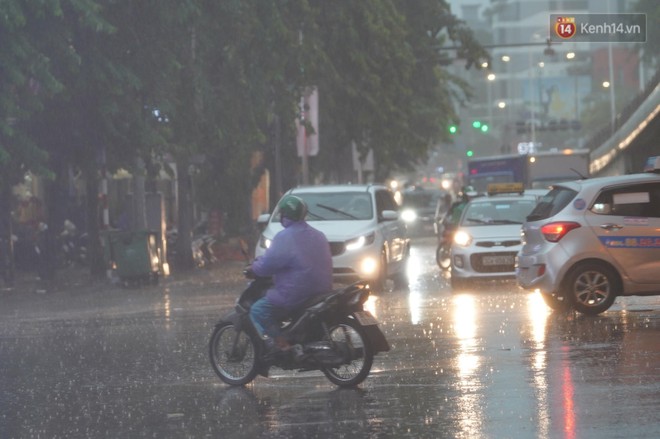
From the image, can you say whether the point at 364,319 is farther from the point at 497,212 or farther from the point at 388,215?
the point at 497,212

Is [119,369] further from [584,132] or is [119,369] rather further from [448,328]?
[584,132]

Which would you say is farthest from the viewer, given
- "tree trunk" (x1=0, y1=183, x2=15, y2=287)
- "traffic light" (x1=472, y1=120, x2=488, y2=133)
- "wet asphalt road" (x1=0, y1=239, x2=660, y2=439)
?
"traffic light" (x1=472, y1=120, x2=488, y2=133)

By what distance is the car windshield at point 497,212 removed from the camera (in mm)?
26156

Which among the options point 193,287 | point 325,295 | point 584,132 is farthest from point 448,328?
point 584,132

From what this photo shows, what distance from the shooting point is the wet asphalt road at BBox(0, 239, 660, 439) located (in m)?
10.3

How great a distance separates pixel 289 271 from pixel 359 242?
12316mm

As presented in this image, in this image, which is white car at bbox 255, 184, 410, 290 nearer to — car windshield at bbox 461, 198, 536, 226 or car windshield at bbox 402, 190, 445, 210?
car windshield at bbox 461, 198, 536, 226

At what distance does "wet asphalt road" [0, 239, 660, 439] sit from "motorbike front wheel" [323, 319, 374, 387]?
146 millimetres

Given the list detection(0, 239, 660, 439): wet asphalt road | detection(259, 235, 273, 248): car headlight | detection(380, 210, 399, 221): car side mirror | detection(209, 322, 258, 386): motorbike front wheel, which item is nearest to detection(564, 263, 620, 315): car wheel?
detection(0, 239, 660, 439): wet asphalt road

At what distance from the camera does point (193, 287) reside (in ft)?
93.5

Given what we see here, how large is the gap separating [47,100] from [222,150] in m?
9.88

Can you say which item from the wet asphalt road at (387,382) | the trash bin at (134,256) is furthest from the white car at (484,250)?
the trash bin at (134,256)

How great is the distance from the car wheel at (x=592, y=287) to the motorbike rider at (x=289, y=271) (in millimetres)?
6140

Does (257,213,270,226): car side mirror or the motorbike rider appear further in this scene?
(257,213,270,226): car side mirror
